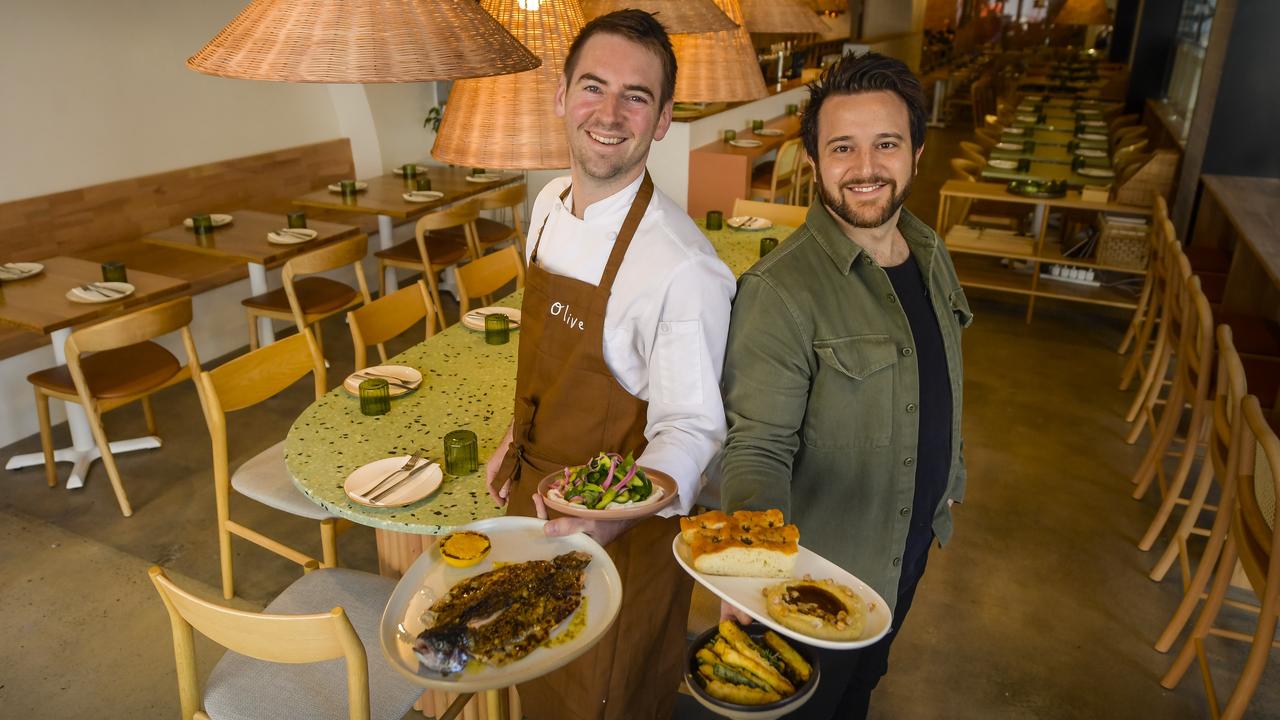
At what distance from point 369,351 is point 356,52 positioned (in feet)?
13.6

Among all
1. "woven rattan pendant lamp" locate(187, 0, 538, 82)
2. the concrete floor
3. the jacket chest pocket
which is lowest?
the concrete floor

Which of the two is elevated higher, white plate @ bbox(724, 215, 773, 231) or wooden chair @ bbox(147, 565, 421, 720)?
white plate @ bbox(724, 215, 773, 231)

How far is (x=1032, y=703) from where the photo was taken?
8.63ft

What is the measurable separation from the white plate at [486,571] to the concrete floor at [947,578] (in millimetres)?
1273

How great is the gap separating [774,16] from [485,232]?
3.39m

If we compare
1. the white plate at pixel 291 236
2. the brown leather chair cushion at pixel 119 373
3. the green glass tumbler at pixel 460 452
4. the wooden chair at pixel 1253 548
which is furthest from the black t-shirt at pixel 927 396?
the white plate at pixel 291 236

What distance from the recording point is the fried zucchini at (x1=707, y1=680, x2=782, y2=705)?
1.17 m

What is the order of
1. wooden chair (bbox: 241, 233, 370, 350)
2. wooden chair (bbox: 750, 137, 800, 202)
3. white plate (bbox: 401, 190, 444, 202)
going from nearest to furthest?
wooden chair (bbox: 241, 233, 370, 350), white plate (bbox: 401, 190, 444, 202), wooden chair (bbox: 750, 137, 800, 202)

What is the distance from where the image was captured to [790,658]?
4.09 feet

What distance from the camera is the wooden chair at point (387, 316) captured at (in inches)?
112

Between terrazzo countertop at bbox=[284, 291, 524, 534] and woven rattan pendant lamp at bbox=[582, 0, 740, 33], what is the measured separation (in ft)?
3.47

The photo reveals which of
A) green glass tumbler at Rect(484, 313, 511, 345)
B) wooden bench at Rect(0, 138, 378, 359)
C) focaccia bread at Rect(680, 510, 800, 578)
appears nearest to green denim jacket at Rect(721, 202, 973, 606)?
focaccia bread at Rect(680, 510, 800, 578)

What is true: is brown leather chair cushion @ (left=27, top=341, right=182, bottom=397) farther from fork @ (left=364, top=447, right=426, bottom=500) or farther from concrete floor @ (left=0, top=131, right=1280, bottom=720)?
fork @ (left=364, top=447, right=426, bottom=500)

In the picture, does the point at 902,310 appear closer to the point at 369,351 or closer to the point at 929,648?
the point at 929,648
